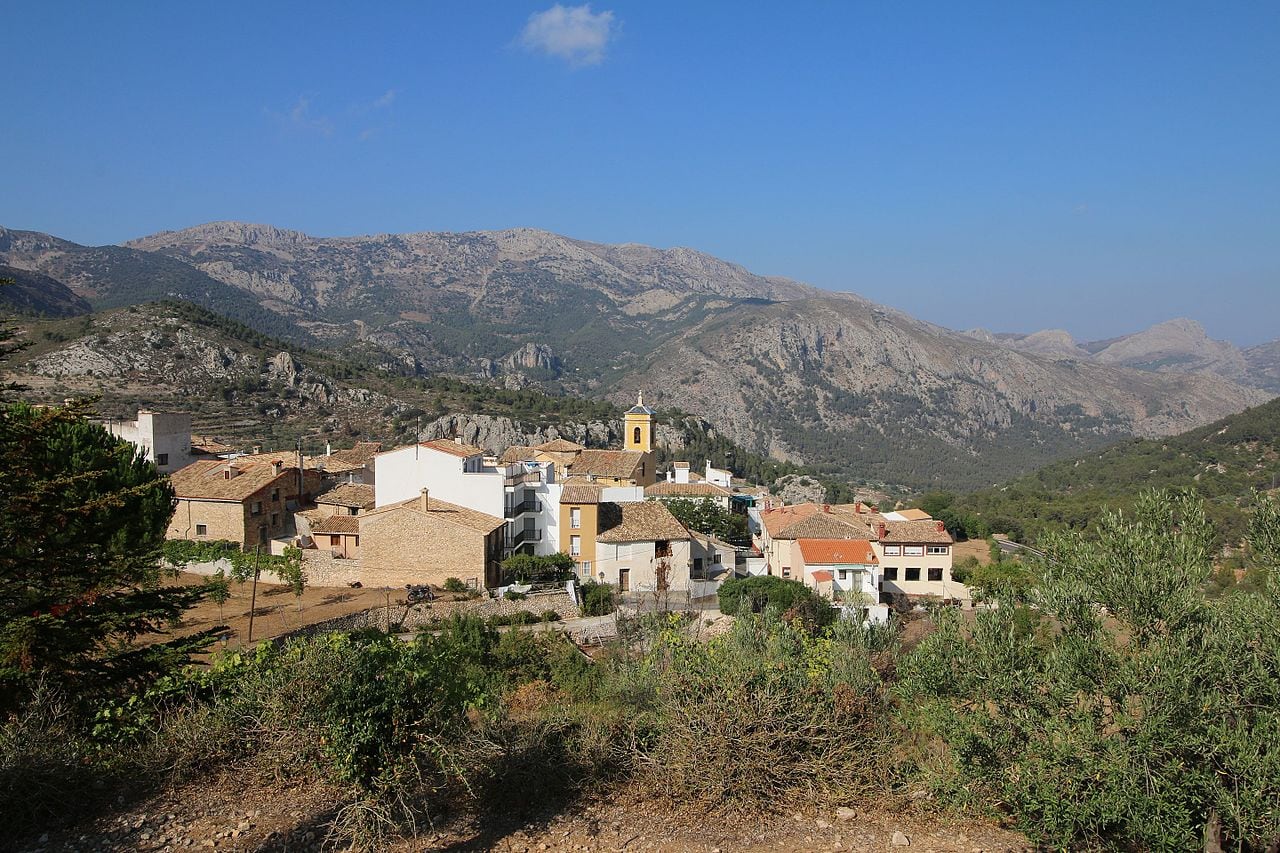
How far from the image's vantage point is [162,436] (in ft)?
117

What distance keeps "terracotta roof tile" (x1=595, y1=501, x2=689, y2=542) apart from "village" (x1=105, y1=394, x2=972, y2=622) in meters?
0.06

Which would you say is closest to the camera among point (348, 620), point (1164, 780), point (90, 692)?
point (1164, 780)

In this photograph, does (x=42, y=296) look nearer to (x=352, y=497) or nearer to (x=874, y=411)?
(x=352, y=497)

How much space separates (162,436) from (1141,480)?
76093 millimetres

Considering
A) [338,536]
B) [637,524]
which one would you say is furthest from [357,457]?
[637,524]

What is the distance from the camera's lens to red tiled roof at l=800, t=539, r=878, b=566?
99.1 feet

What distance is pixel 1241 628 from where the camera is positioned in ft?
22.6

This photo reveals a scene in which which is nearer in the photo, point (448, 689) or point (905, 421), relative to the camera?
point (448, 689)

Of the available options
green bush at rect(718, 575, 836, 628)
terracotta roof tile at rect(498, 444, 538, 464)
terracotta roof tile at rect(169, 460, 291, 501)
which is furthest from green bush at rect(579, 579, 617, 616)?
terracotta roof tile at rect(498, 444, 538, 464)

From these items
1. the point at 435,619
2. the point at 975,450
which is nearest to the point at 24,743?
the point at 435,619

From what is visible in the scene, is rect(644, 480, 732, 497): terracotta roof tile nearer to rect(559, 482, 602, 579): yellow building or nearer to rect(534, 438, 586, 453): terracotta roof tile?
rect(534, 438, 586, 453): terracotta roof tile

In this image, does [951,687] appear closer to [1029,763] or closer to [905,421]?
[1029,763]

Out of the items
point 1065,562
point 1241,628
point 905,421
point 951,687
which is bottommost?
point 951,687

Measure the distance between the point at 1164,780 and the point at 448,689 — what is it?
21.1ft
